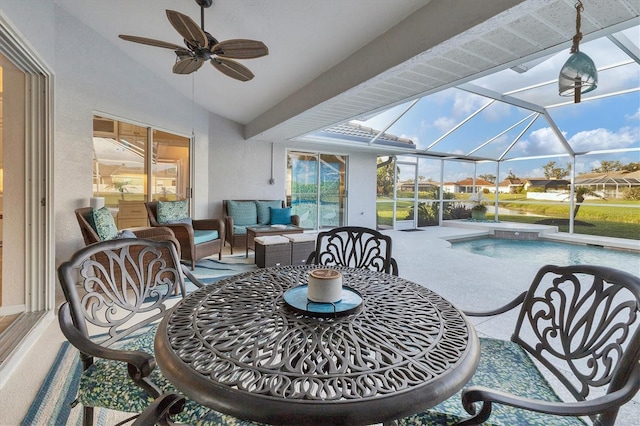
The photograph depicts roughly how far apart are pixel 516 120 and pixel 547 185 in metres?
2.88

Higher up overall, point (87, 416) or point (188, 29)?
point (188, 29)

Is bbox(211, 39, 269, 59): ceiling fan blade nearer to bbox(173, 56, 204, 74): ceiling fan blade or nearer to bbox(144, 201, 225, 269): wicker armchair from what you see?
bbox(173, 56, 204, 74): ceiling fan blade

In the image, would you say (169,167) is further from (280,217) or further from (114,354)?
(114,354)

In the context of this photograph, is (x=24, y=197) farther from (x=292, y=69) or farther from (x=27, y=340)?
(x=292, y=69)

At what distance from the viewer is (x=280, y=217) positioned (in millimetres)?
5961

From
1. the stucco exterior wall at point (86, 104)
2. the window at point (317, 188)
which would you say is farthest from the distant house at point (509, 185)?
the stucco exterior wall at point (86, 104)

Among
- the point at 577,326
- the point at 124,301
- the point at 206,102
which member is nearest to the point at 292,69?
the point at 206,102

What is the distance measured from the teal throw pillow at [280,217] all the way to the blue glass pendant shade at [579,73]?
495 centimetres

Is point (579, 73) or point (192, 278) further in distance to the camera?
point (192, 278)

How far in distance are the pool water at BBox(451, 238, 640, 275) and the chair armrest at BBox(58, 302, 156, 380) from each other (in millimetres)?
6401

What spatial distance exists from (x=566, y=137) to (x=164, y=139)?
31.9 ft

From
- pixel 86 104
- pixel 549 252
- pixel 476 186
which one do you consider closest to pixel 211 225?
pixel 86 104

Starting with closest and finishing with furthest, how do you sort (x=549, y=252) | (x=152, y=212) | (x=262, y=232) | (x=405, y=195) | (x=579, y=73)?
1. (x=579, y=73)
2. (x=152, y=212)
3. (x=262, y=232)
4. (x=549, y=252)
5. (x=405, y=195)

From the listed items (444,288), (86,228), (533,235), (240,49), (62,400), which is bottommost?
(62,400)
